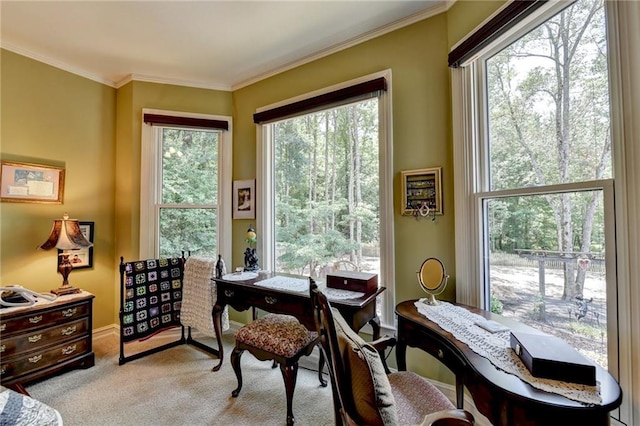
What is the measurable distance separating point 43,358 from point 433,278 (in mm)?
3054

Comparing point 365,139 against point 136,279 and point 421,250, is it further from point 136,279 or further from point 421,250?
point 136,279

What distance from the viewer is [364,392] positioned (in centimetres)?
96

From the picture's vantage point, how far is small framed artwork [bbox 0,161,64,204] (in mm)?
2404

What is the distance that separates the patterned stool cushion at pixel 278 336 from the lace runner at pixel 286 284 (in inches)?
10.4

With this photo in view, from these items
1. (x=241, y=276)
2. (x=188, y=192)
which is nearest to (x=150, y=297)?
(x=241, y=276)

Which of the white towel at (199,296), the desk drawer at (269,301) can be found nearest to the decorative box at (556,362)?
the desk drawer at (269,301)

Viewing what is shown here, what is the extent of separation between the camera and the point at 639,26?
41.2 inches

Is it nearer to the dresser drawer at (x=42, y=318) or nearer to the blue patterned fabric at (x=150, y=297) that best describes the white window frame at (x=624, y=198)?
the blue patterned fabric at (x=150, y=297)

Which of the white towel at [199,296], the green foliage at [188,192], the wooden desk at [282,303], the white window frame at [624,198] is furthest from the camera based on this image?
the green foliage at [188,192]

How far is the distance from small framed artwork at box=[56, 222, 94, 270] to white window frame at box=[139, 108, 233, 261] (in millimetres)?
513

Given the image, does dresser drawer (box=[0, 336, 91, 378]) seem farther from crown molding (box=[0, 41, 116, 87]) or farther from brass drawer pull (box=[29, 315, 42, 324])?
crown molding (box=[0, 41, 116, 87])

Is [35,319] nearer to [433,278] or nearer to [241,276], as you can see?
[241,276]

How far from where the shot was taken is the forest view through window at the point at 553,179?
125 centimetres

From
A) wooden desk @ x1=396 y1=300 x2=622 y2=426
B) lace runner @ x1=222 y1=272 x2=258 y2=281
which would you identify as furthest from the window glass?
lace runner @ x1=222 y1=272 x2=258 y2=281
